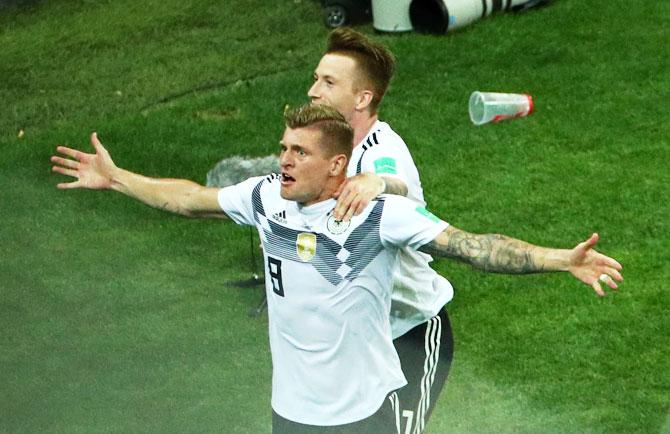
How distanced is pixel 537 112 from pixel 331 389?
25.2 ft

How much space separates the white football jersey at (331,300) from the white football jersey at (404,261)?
50 cm

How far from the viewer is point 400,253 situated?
6.04 m

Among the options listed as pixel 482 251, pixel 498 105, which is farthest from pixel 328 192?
pixel 498 105

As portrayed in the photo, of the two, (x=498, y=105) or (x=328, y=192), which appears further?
(x=498, y=105)

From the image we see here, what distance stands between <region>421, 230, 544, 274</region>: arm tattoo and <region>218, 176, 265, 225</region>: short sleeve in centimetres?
79

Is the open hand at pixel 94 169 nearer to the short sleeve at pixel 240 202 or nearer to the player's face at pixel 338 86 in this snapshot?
the short sleeve at pixel 240 202

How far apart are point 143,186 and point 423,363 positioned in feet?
4.74

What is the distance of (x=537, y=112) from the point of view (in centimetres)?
1266

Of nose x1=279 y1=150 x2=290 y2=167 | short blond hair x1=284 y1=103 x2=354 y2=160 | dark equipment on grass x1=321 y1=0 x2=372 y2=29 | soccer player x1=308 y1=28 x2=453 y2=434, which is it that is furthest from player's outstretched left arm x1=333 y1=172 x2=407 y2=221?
dark equipment on grass x1=321 y1=0 x2=372 y2=29

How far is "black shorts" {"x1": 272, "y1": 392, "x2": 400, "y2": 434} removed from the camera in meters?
5.43

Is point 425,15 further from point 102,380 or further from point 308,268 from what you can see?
point 308,268

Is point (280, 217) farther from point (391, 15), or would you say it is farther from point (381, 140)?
point (391, 15)

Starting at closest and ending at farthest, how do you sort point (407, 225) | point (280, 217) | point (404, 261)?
point (407, 225), point (280, 217), point (404, 261)

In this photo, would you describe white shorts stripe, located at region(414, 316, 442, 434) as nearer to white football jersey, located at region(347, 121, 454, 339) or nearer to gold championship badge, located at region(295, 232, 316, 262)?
white football jersey, located at region(347, 121, 454, 339)
